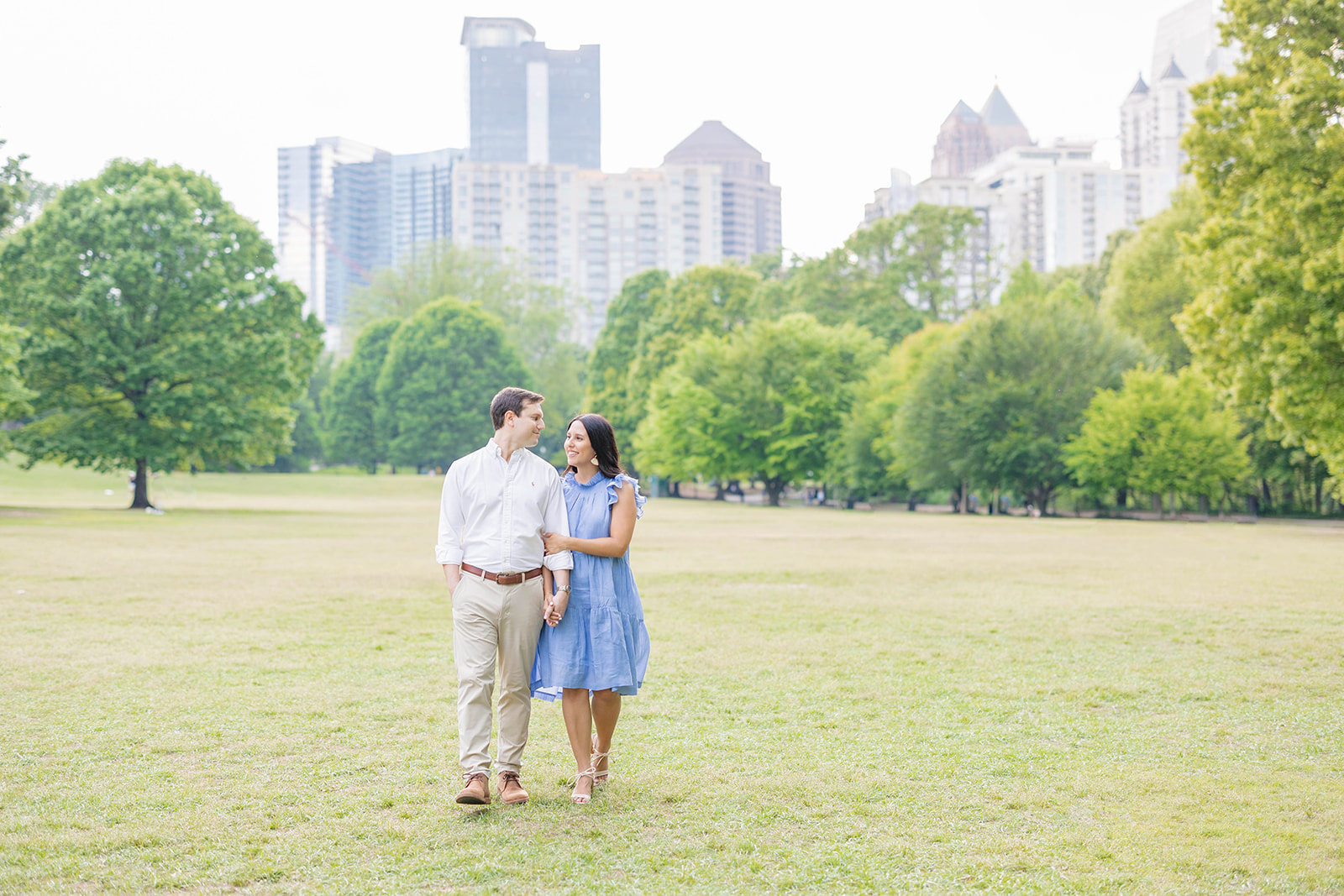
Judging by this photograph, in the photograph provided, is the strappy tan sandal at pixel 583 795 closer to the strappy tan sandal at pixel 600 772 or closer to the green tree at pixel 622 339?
the strappy tan sandal at pixel 600 772

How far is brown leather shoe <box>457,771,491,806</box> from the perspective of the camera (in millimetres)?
5344

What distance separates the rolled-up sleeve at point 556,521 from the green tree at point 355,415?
76198 millimetres

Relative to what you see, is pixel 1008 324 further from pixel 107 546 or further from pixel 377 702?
pixel 377 702

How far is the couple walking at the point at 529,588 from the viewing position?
5.45 m

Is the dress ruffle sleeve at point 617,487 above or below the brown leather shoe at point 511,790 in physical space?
above

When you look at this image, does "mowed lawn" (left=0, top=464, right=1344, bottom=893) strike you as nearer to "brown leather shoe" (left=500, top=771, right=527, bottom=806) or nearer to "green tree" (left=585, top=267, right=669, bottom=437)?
"brown leather shoe" (left=500, top=771, right=527, bottom=806)

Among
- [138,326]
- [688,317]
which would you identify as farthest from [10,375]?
[688,317]

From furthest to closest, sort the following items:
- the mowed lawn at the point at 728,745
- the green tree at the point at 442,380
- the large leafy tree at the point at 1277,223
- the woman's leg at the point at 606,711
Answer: the green tree at the point at 442,380, the large leafy tree at the point at 1277,223, the woman's leg at the point at 606,711, the mowed lawn at the point at 728,745

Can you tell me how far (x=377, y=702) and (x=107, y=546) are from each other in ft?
54.2

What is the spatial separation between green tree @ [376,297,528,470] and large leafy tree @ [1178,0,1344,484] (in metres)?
54.7

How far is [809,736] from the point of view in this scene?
7156 millimetres

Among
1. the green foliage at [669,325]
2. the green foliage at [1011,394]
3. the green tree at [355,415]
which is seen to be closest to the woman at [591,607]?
the green foliage at [1011,394]

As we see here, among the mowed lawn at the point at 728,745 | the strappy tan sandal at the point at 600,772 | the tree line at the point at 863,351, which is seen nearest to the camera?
the mowed lawn at the point at 728,745

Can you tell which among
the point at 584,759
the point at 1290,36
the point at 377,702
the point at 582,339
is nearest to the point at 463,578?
the point at 584,759
